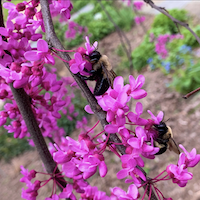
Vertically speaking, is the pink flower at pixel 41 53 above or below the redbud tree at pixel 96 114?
above

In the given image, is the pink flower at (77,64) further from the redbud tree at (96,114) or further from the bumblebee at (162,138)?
the bumblebee at (162,138)

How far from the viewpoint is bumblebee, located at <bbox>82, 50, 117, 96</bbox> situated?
547 mm

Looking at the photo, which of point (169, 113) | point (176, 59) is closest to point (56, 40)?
point (169, 113)

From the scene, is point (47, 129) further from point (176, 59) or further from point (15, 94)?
point (176, 59)

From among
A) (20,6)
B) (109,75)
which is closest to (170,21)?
(20,6)

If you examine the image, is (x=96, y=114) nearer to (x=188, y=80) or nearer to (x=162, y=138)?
(x=162, y=138)

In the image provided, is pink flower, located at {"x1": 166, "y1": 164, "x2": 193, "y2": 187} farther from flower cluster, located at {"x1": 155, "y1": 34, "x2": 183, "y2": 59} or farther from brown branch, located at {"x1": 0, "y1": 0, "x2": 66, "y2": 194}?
flower cluster, located at {"x1": 155, "y1": 34, "x2": 183, "y2": 59}

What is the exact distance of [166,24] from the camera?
488 cm

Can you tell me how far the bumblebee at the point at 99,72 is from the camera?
55 centimetres

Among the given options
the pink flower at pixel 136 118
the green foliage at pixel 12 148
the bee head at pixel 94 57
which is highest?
the bee head at pixel 94 57

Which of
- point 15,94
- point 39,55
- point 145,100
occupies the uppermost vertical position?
point 39,55

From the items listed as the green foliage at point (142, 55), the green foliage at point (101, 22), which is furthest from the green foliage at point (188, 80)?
the green foliage at point (101, 22)

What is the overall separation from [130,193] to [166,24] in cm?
498

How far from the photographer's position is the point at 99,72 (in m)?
0.57
